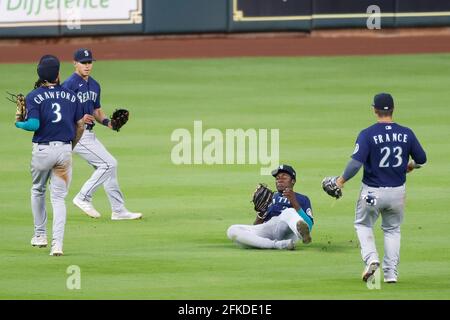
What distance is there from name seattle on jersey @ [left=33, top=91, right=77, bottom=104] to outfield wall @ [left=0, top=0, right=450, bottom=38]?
50.0 ft

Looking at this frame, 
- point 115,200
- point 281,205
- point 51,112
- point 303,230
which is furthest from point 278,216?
point 115,200

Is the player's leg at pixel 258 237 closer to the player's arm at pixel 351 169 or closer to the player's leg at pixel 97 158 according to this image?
the player's arm at pixel 351 169

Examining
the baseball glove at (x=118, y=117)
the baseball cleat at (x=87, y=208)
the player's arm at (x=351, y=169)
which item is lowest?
the baseball cleat at (x=87, y=208)

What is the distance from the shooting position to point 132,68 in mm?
27234

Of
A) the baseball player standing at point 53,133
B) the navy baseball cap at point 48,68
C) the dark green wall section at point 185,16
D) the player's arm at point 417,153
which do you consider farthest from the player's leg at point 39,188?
the dark green wall section at point 185,16

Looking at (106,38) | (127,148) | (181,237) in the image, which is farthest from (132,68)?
(181,237)

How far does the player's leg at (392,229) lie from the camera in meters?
11.6

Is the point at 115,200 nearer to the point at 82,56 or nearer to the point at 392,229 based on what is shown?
the point at 82,56

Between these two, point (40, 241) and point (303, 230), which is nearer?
point (303, 230)

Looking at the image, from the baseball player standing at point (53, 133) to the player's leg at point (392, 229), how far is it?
10.2ft

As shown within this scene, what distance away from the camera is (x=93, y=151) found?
49.6 ft

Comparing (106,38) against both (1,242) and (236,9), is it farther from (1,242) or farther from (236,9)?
(1,242)

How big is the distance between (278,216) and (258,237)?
33 cm

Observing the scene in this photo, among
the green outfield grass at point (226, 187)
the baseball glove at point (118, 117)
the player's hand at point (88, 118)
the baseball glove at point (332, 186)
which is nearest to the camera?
the baseball glove at point (332, 186)
